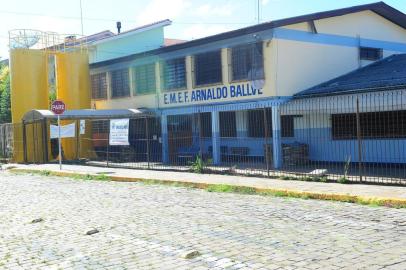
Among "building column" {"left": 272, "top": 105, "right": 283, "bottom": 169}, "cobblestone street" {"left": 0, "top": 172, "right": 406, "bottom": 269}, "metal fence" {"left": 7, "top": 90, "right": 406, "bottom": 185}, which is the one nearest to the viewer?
"cobblestone street" {"left": 0, "top": 172, "right": 406, "bottom": 269}

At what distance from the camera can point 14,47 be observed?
2681 centimetres

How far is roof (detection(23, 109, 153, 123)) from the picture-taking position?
23.0 metres

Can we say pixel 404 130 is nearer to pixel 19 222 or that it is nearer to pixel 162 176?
pixel 162 176

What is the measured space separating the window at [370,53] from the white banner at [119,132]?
1029cm

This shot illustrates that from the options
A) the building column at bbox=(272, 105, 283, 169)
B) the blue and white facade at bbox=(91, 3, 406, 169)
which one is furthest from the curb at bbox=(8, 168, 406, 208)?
the building column at bbox=(272, 105, 283, 169)

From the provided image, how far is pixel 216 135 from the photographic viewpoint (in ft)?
70.3

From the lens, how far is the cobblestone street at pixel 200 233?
630cm

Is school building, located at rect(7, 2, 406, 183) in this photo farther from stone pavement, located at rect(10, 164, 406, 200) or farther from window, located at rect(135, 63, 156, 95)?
stone pavement, located at rect(10, 164, 406, 200)

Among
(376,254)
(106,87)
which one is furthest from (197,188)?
(106,87)

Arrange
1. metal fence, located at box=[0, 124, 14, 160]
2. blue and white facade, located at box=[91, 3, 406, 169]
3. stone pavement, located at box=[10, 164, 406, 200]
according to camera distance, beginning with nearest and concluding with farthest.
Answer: stone pavement, located at box=[10, 164, 406, 200], blue and white facade, located at box=[91, 3, 406, 169], metal fence, located at box=[0, 124, 14, 160]

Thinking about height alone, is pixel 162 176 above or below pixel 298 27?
below

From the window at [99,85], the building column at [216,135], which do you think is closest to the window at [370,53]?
the building column at [216,135]

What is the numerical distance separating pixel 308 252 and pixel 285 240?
76 cm

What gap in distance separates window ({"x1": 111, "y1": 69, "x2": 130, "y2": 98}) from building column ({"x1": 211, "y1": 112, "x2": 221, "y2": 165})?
272 inches
